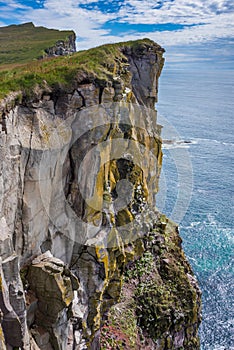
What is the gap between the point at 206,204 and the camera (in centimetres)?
6988

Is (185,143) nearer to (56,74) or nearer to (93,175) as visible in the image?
(93,175)

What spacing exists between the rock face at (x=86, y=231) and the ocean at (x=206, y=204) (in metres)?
10.5

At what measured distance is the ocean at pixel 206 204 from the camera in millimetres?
47406

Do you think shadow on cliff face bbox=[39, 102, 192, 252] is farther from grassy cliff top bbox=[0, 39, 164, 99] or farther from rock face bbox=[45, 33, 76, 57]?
rock face bbox=[45, 33, 76, 57]

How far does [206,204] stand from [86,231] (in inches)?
1908

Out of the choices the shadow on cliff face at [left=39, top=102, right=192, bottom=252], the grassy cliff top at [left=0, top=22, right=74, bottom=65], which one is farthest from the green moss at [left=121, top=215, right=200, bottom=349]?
the grassy cliff top at [left=0, top=22, right=74, bottom=65]

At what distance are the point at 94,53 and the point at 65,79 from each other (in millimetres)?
8871

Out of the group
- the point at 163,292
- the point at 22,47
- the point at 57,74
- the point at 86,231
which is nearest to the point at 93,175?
the point at 86,231

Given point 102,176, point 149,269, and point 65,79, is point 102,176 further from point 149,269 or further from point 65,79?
point 149,269

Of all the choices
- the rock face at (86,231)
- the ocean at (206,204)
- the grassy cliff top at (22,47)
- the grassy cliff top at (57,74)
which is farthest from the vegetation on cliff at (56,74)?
the ocean at (206,204)

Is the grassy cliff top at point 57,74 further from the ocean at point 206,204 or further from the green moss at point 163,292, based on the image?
the ocean at point 206,204

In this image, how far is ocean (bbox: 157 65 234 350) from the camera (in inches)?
1866

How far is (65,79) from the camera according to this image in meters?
22.6

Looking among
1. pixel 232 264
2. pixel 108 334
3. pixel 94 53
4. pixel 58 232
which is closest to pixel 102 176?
pixel 58 232
